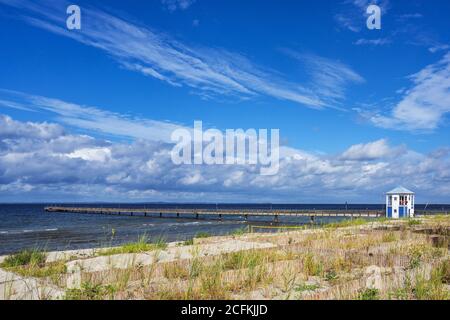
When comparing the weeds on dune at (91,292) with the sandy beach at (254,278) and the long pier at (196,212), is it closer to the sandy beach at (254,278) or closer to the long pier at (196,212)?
the sandy beach at (254,278)

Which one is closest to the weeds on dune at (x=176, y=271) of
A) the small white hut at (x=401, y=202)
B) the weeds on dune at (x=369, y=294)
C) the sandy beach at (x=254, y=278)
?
the sandy beach at (x=254, y=278)

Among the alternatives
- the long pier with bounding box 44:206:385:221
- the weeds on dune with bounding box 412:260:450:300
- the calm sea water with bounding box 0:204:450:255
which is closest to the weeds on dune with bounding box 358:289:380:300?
the weeds on dune with bounding box 412:260:450:300

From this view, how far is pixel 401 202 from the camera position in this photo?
32.3m

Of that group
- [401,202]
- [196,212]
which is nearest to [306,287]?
[401,202]

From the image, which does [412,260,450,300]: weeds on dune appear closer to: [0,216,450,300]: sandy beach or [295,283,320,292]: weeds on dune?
[0,216,450,300]: sandy beach

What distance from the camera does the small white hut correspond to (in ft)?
105

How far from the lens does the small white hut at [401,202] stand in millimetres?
32094

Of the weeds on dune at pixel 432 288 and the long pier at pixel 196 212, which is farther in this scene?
the long pier at pixel 196 212

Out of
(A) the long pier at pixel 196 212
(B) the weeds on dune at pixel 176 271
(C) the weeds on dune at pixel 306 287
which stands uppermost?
(C) the weeds on dune at pixel 306 287

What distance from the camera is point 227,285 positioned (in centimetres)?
552

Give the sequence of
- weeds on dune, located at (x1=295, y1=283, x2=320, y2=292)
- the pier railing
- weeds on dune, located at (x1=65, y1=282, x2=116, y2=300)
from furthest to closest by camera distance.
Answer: the pier railing → weeds on dune, located at (x1=295, y1=283, x2=320, y2=292) → weeds on dune, located at (x1=65, y1=282, x2=116, y2=300)
